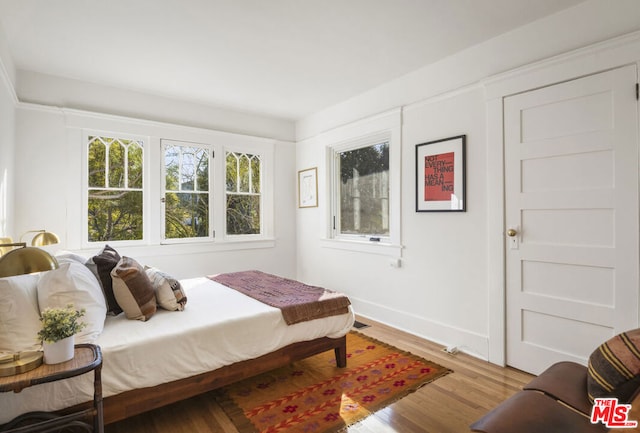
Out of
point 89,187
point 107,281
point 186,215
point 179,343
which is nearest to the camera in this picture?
point 179,343

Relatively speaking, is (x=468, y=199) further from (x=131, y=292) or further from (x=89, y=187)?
(x=89, y=187)

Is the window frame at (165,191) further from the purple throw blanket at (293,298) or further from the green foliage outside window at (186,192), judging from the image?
the purple throw blanket at (293,298)

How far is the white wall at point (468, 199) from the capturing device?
2.48 m

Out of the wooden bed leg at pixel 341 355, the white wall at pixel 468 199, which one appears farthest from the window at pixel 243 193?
the wooden bed leg at pixel 341 355

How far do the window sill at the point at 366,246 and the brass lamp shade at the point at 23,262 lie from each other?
9.78ft

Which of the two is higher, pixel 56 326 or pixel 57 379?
pixel 56 326

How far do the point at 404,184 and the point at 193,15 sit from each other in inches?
95.3

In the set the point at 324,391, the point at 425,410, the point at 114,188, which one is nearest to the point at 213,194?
the point at 114,188

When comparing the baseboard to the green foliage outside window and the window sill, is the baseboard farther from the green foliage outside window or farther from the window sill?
the green foliage outside window

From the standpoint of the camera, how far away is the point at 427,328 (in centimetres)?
338

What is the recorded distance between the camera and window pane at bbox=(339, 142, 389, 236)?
4.01 meters

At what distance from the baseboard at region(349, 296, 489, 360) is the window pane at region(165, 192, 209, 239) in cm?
219

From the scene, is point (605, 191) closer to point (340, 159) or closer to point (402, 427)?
point (402, 427)

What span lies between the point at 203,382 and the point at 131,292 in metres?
0.72
